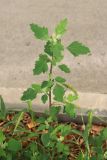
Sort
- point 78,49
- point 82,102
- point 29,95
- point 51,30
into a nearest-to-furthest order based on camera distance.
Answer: point 78,49
point 29,95
point 82,102
point 51,30

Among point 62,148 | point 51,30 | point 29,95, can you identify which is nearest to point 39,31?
point 29,95

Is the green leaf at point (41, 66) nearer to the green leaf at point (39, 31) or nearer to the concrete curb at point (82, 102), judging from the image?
the green leaf at point (39, 31)

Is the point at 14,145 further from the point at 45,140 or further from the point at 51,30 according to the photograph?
the point at 51,30

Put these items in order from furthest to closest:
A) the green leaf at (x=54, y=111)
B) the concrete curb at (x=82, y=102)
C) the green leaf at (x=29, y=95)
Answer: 1. the concrete curb at (x=82, y=102)
2. the green leaf at (x=54, y=111)
3. the green leaf at (x=29, y=95)

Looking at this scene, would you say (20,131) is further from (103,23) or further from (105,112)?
(103,23)

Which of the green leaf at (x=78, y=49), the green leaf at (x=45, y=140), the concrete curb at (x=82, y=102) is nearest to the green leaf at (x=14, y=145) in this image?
the green leaf at (x=45, y=140)

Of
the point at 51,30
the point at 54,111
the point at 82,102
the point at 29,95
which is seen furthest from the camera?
the point at 51,30

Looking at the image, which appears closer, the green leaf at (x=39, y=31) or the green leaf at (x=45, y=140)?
the green leaf at (x=39, y=31)

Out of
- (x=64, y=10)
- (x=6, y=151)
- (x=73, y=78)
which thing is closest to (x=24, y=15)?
(x=64, y=10)
